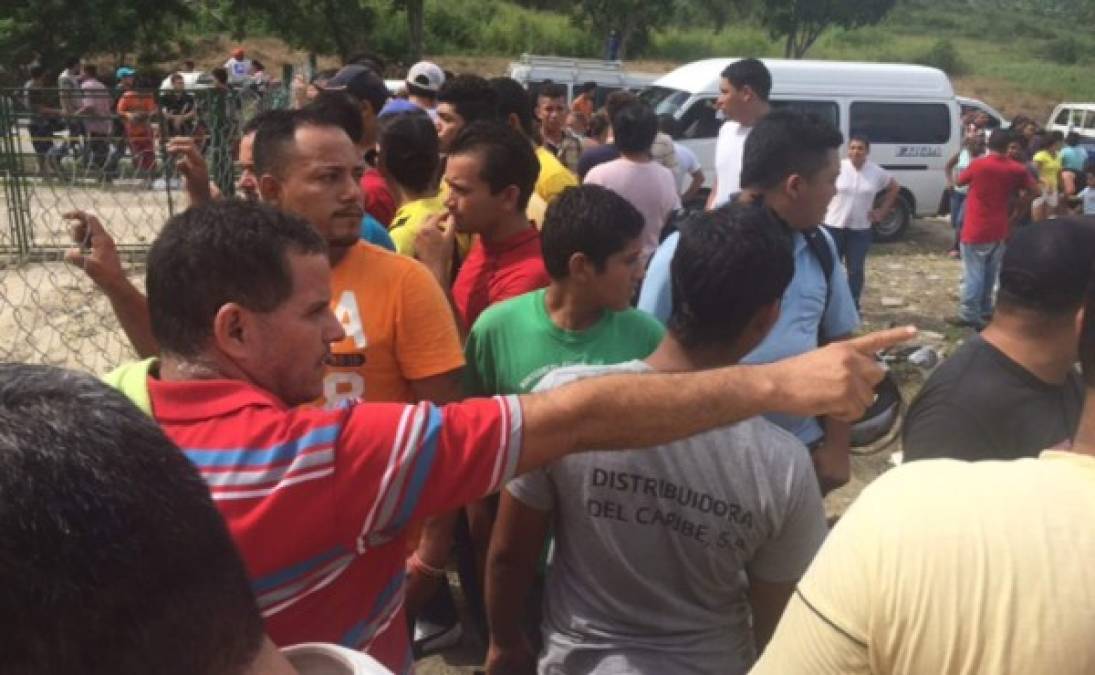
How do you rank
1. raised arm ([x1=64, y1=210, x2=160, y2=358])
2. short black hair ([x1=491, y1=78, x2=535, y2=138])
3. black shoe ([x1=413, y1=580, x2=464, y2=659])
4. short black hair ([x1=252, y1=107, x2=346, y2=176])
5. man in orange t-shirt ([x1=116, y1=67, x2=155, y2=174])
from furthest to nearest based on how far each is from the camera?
man in orange t-shirt ([x1=116, y1=67, x2=155, y2=174])
short black hair ([x1=491, y1=78, x2=535, y2=138])
black shoe ([x1=413, y1=580, x2=464, y2=659])
short black hair ([x1=252, y1=107, x2=346, y2=176])
raised arm ([x1=64, y1=210, x2=160, y2=358])

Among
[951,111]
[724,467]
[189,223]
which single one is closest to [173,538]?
[189,223]

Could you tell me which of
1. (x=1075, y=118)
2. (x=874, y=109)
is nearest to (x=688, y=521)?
(x=874, y=109)

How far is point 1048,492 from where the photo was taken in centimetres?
116

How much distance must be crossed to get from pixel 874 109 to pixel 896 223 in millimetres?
1489

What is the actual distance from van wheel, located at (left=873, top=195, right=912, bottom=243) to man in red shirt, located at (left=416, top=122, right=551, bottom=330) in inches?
395

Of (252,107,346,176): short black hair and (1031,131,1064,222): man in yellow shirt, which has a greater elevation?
(252,107,346,176): short black hair

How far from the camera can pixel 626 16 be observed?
35750 mm

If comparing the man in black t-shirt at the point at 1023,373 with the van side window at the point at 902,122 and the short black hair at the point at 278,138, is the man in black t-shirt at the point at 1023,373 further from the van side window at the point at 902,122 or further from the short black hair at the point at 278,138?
the van side window at the point at 902,122

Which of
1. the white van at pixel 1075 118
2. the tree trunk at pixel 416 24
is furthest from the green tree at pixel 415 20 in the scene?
the white van at pixel 1075 118

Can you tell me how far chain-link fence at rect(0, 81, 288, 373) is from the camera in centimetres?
652

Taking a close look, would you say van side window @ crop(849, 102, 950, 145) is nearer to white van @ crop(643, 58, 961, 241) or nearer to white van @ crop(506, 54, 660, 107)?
white van @ crop(643, 58, 961, 241)

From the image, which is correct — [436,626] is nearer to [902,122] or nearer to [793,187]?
[793,187]

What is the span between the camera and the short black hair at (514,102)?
479 centimetres

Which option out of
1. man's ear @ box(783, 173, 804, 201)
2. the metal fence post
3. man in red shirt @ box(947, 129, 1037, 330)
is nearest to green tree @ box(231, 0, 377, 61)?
the metal fence post
